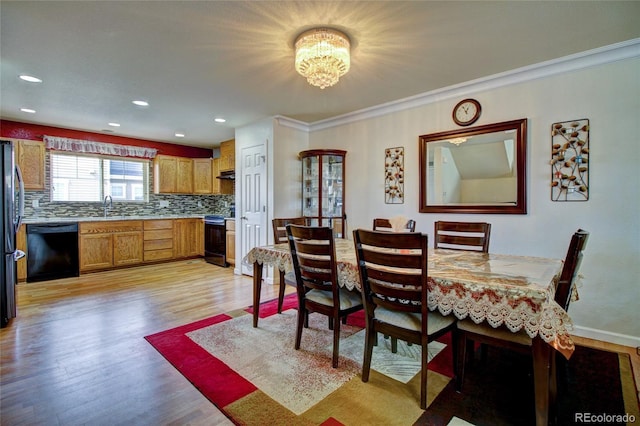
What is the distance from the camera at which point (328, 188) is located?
437 centimetres

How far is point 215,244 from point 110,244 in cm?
164

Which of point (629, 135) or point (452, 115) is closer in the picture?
point (629, 135)

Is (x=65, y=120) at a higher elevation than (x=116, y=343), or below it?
higher

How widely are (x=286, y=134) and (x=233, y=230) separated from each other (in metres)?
1.96

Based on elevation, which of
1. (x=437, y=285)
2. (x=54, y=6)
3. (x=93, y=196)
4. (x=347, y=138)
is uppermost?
(x=54, y=6)

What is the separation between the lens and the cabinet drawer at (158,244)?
5488 millimetres

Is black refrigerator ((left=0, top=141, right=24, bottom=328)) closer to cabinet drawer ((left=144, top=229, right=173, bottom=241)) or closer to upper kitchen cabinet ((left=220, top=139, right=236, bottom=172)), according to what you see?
cabinet drawer ((left=144, top=229, right=173, bottom=241))

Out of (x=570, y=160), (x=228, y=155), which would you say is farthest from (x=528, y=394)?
(x=228, y=155)

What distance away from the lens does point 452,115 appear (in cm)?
330

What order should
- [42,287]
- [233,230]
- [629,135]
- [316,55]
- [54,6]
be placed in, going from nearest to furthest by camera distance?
[54,6]
[316,55]
[629,135]
[42,287]
[233,230]

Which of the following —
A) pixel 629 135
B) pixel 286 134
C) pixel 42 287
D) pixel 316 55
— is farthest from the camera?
pixel 286 134

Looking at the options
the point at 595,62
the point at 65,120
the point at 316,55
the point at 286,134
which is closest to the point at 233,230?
the point at 286,134

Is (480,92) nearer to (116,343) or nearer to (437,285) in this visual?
(437,285)

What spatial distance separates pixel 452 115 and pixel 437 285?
93.1 inches
